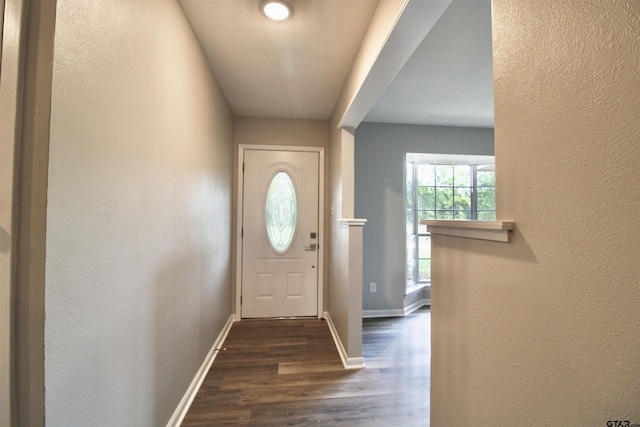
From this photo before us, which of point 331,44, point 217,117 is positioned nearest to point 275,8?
point 331,44

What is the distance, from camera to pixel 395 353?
2301mm

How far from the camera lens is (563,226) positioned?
477 mm

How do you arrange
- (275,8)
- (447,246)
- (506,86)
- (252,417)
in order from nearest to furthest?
(506,86), (447,246), (275,8), (252,417)

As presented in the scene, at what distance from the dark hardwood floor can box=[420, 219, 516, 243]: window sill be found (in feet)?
4.50

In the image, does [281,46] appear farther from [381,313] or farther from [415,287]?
[415,287]

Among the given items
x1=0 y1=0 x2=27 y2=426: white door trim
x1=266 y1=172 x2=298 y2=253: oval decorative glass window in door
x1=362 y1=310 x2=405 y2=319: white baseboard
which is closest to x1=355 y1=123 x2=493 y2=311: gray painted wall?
x1=362 y1=310 x2=405 y2=319: white baseboard

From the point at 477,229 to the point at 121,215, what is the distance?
4.14 ft

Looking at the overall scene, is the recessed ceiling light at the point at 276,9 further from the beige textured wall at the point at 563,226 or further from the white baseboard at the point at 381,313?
the white baseboard at the point at 381,313

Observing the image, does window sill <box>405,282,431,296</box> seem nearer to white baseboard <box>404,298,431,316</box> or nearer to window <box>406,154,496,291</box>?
window <box>406,154,496,291</box>

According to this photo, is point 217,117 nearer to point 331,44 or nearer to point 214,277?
point 331,44

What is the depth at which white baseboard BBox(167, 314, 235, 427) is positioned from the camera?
4.79ft

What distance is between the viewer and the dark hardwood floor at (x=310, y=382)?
60.9 inches

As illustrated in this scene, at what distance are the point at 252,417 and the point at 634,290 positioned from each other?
186cm

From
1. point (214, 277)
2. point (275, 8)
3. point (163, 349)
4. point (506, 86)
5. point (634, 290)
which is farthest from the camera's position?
point (214, 277)
